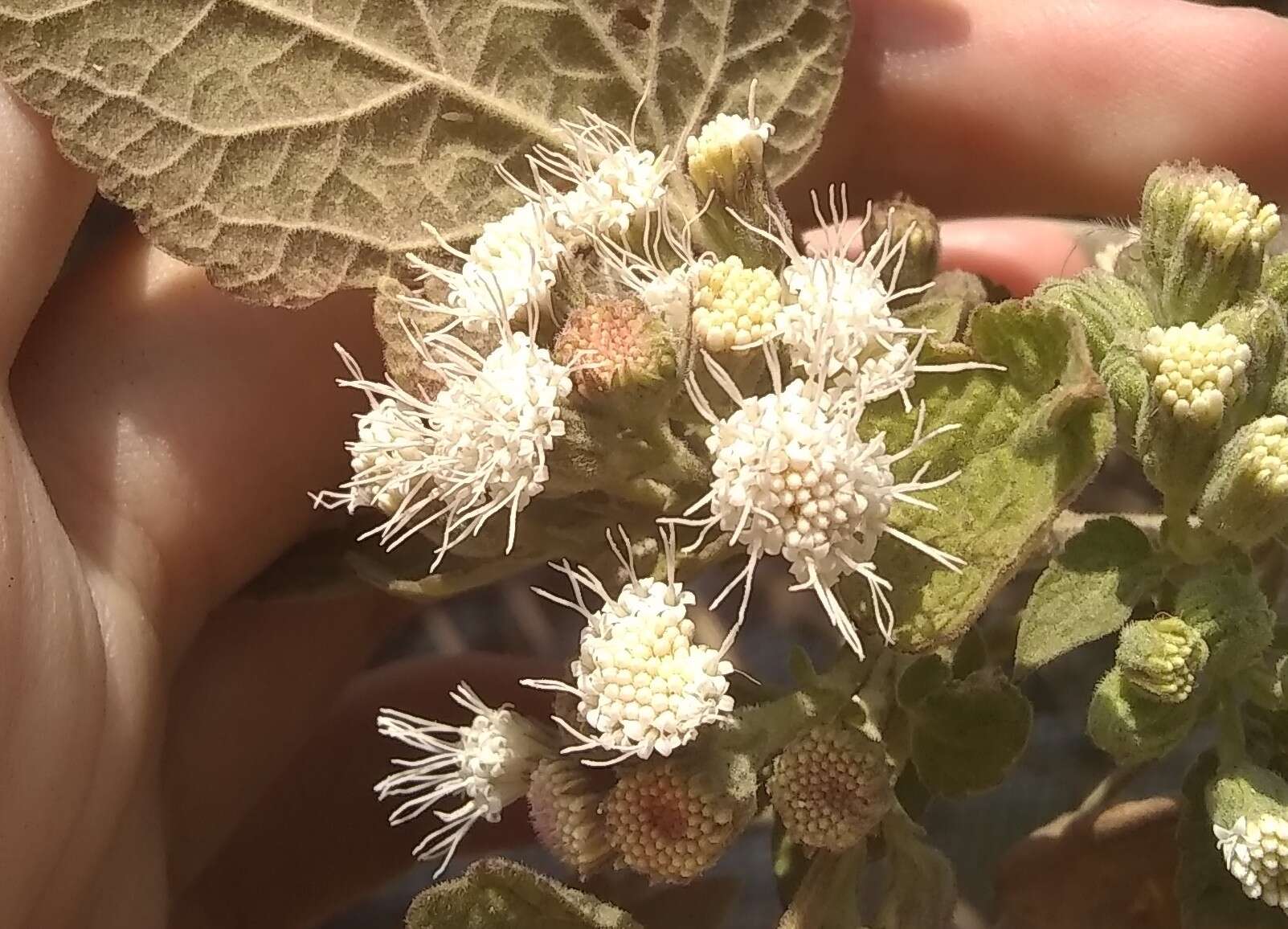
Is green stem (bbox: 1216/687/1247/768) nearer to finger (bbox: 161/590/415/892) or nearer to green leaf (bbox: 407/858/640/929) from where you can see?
green leaf (bbox: 407/858/640/929)

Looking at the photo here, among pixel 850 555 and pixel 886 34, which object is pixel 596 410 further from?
pixel 886 34


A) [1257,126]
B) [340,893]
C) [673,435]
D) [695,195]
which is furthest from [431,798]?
[1257,126]

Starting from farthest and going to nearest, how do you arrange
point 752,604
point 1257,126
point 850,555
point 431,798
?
point 752,604, point 1257,126, point 431,798, point 850,555

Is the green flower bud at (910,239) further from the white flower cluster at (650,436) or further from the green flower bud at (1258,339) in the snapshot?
the green flower bud at (1258,339)

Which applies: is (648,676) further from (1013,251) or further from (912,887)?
(1013,251)

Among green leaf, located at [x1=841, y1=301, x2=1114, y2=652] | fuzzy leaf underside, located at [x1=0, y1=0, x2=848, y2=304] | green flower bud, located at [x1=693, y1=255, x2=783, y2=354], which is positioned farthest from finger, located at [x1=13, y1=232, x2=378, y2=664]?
green leaf, located at [x1=841, y1=301, x2=1114, y2=652]

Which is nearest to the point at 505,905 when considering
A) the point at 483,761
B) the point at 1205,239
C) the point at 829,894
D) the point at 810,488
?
the point at 483,761
